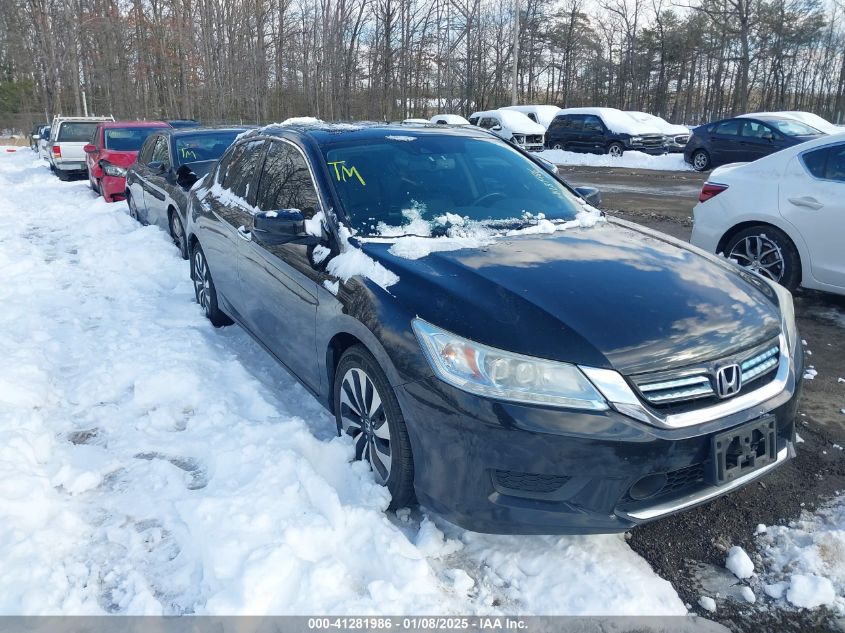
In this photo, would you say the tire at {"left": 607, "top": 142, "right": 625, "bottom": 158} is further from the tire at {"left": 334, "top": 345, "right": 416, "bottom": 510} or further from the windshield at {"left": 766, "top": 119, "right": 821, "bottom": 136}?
the tire at {"left": 334, "top": 345, "right": 416, "bottom": 510}

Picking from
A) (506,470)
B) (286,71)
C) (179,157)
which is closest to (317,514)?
(506,470)

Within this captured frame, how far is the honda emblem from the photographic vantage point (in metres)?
2.51

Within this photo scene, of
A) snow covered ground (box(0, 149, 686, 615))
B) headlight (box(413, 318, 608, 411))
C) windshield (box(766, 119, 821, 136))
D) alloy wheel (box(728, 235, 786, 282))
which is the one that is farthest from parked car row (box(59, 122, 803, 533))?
windshield (box(766, 119, 821, 136))

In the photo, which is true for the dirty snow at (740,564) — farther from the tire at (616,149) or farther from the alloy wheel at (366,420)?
the tire at (616,149)

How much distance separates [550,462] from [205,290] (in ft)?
13.7

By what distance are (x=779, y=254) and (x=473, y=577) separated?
4.46m

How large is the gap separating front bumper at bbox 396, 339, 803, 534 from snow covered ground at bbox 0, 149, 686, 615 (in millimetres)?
285

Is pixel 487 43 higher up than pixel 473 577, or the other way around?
pixel 487 43

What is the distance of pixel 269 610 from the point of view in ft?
7.84

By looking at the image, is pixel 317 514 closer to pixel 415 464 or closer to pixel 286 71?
pixel 415 464

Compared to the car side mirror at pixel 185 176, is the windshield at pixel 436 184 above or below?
above

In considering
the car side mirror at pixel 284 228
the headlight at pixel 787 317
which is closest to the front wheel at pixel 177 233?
the car side mirror at pixel 284 228

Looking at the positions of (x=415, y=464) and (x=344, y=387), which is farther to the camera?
(x=344, y=387)

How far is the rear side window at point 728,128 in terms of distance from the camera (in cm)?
1777
